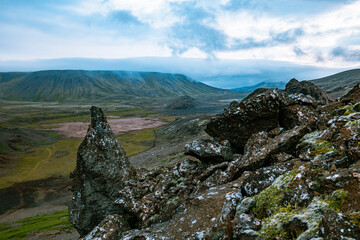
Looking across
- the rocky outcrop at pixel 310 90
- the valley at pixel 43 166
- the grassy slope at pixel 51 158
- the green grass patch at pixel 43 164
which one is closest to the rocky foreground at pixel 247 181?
the valley at pixel 43 166

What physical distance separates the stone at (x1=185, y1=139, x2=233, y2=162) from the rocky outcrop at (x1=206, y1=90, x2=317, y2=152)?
3.70 ft

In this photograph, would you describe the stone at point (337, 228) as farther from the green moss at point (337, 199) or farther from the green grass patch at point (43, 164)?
the green grass patch at point (43, 164)

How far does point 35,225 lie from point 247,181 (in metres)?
37.3

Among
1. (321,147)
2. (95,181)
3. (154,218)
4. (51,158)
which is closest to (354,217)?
(321,147)

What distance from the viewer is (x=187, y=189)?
14680 millimetres

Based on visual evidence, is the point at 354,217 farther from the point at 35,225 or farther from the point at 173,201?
the point at 35,225

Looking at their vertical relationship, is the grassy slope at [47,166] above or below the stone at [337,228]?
below

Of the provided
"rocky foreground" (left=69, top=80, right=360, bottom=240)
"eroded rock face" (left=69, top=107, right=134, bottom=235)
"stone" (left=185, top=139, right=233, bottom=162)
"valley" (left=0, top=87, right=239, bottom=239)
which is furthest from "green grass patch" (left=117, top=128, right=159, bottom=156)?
"stone" (left=185, top=139, right=233, bottom=162)

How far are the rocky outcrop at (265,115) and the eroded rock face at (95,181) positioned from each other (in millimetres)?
10645

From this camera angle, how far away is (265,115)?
1638 centimetres

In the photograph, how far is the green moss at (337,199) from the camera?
20.6 ft

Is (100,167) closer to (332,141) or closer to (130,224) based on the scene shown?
(130,224)

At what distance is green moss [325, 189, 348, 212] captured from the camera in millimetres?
6285

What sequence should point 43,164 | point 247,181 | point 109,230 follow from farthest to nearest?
point 43,164, point 109,230, point 247,181
